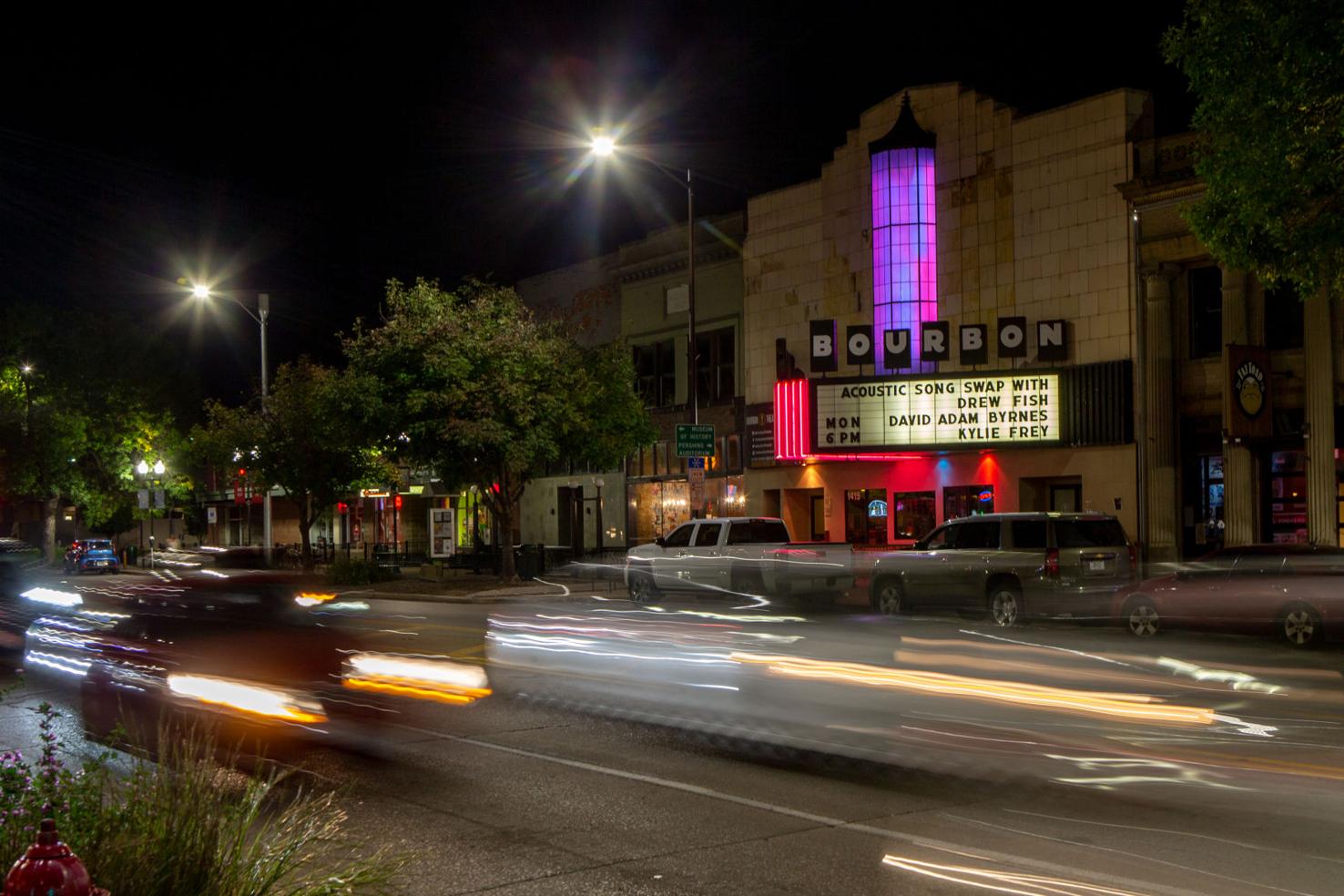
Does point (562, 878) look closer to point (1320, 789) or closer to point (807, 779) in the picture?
point (807, 779)

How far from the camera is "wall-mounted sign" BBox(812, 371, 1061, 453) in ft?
104

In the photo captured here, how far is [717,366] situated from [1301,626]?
2594cm

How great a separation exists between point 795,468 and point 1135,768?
28.9 m

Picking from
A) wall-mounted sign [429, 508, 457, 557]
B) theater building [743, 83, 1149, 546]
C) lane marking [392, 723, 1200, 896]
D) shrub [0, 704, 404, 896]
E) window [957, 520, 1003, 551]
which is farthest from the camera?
wall-mounted sign [429, 508, 457, 557]

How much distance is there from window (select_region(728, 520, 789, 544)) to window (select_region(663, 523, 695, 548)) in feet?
3.90

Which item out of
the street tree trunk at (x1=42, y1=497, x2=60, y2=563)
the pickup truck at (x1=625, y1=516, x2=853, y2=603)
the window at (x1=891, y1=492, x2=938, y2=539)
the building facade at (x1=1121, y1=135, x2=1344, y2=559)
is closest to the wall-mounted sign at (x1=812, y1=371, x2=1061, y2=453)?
the building facade at (x1=1121, y1=135, x2=1344, y2=559)

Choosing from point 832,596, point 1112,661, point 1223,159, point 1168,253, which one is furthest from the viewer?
point 1168,253

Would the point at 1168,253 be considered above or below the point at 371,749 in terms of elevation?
above

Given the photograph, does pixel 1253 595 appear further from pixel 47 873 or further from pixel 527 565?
pixel 527 565

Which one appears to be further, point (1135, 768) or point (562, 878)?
point (1135, 768)

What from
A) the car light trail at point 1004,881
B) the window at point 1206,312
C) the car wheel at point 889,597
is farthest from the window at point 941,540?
the car light trail at point 1004,881

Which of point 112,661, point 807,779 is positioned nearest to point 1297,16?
point 807,779

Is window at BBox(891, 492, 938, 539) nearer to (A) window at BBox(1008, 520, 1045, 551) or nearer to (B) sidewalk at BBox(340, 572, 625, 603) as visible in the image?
(B) sidewalk at BBox(340, 572, 625, 603)

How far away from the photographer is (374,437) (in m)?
34.4
